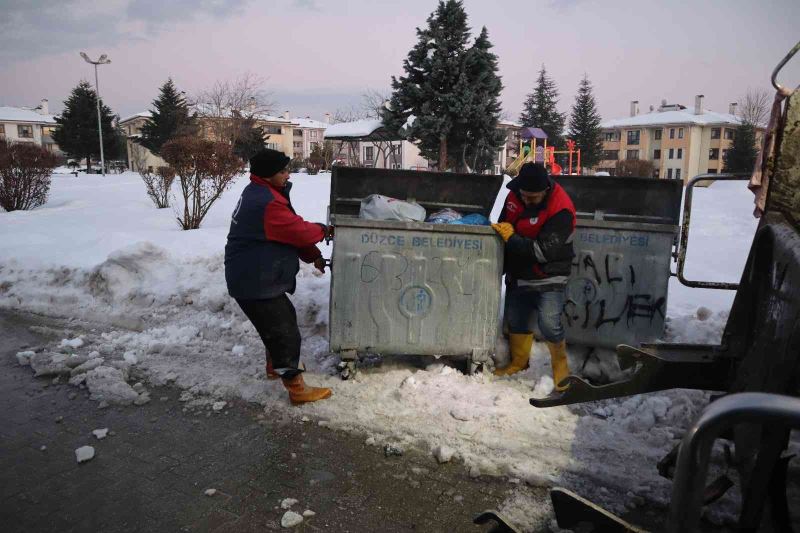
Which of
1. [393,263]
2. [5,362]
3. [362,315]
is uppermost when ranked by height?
[393,263]

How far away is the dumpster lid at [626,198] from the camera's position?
5.21m

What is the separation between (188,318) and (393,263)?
2830 mm

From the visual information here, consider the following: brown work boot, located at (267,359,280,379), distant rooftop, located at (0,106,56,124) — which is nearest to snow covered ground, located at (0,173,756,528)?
brown work boot, located at (267,359,280,379)

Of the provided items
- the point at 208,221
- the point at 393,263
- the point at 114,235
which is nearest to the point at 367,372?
the point at 393,263

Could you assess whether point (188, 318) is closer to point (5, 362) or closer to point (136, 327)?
point (136, 327)

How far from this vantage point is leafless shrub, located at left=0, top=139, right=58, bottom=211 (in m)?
14.4

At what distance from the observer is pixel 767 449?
1.82 meters

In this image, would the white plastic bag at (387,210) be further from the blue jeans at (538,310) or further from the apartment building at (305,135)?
the apartment building at (305,135)

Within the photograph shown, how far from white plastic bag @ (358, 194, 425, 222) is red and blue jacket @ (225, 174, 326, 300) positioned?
0.69 m

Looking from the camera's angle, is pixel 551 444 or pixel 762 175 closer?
pixel 762 175

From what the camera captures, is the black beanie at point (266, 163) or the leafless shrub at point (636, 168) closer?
the black beanie at point (266, 163)

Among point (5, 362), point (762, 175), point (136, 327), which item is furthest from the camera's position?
point (136, 327)

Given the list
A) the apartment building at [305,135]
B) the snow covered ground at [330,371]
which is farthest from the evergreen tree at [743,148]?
the apartment building at [305,135]

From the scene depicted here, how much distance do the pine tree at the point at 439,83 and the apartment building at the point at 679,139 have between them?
4181 cm
